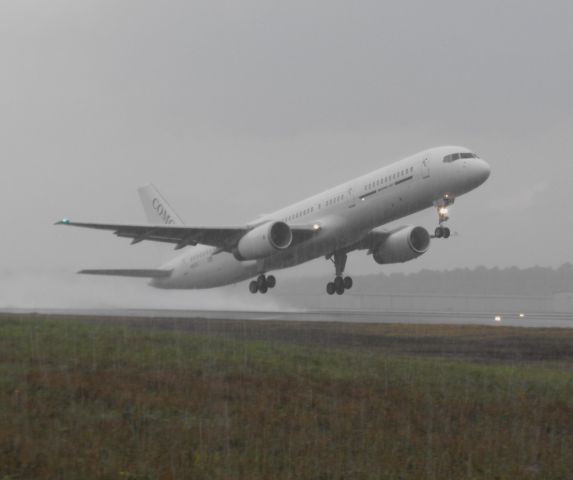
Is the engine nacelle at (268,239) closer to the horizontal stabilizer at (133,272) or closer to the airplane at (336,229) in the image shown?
the airplane at (336,229)

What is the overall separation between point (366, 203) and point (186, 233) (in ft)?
36.9

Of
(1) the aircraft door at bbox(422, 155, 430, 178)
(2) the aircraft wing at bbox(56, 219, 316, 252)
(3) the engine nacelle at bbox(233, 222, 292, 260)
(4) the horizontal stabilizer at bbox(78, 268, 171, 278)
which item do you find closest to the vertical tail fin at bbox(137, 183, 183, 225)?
(4) the horizontal stabilizer at bbox(78, 268, 171, 278)

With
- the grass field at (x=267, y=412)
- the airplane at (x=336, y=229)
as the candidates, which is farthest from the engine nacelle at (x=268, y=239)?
the grass field at (x=267, y=412)

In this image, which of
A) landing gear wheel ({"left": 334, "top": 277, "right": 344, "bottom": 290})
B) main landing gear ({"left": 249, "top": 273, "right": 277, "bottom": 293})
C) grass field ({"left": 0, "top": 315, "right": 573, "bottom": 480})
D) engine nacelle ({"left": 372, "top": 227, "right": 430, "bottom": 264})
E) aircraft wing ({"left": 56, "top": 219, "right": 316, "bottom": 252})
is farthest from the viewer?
landing gear wheel ({"left": 334, "top": 277, "right": 344, "bottom": 290})

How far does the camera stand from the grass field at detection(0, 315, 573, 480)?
998 cm

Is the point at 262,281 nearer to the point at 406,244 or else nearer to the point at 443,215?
the point at 406,244

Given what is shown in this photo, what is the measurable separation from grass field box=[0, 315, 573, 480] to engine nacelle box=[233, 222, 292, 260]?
22273 mm

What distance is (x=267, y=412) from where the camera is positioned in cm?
1285

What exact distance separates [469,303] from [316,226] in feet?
222

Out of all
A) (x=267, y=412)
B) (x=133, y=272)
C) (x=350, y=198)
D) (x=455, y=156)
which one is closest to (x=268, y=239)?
(x=350, y=198)

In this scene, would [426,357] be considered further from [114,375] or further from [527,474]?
[527,474]

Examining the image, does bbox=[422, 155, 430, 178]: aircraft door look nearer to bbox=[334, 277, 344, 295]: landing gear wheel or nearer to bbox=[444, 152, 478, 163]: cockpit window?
bbox=[444, 152, 478, 163]: cockpit window

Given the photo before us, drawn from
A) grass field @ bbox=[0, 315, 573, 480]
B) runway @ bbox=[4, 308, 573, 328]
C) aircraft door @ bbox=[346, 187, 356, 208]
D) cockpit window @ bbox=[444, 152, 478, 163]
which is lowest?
grass field @ bbox=[0, 315, 573, 480]

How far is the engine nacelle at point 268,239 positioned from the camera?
44188mm
